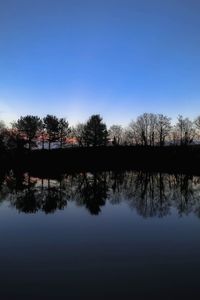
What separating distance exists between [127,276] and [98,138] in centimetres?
9070

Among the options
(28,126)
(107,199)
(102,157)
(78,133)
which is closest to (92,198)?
(107,199)

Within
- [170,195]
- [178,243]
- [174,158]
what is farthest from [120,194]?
[174,158]

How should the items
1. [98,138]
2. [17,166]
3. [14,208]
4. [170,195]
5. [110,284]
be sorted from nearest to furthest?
[110,284] → [14,208] → [170,195] → [17,166] → [98,138]

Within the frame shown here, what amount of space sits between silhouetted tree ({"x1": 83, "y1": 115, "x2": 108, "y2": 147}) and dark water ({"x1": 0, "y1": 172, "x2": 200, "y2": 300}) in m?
75.5

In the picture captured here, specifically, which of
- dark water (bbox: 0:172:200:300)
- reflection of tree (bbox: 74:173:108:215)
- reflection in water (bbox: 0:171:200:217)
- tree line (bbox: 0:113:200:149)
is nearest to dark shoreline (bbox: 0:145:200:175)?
tree line (bbox: 0:113:200:149)

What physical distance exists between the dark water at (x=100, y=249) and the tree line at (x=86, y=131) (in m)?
60.8

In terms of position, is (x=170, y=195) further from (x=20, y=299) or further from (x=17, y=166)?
(x=17, y=166)

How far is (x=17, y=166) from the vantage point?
76.3 meters

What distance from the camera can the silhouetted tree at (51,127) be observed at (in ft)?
319

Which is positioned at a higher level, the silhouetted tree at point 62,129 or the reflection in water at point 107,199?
the silhouetted tree at point 62,129

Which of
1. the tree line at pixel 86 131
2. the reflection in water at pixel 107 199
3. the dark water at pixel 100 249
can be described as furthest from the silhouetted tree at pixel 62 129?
the dark water at pixel 100 249

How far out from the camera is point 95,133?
332ft

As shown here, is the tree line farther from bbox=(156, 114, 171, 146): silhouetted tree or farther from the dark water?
the dark water

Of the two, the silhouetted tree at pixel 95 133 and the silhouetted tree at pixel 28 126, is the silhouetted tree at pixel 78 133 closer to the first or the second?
the silhouetted tree at pixel 95 133
